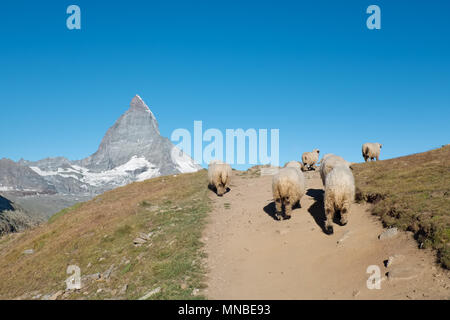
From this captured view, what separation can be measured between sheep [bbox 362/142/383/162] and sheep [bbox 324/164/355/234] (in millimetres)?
23366

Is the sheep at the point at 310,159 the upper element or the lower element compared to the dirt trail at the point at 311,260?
upper

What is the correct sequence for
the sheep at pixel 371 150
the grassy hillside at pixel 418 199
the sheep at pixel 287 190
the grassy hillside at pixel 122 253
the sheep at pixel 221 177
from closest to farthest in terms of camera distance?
the grassy hillside at pixel 418 199 < the grassy hillside at pixel 122 253 < the sheep at pixel 287 190 < the sheep at pixel 221 177 < the sheep at pixel 371 150

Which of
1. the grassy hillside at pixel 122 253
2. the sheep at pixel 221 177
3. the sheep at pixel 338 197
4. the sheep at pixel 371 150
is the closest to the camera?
the grassy hillside at pixel 122 253

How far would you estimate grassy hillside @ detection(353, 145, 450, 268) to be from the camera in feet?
34.6

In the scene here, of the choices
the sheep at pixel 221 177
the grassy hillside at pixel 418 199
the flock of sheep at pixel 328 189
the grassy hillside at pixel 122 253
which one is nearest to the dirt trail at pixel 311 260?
the grassy hillside at pixel 418 199

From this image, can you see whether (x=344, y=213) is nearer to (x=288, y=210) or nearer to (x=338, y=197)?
(x=338, y=197)

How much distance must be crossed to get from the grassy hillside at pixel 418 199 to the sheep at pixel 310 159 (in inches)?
432

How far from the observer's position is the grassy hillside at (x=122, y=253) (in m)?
13.1

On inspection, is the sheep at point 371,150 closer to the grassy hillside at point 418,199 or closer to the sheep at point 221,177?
the grassy hillside at point 418,199

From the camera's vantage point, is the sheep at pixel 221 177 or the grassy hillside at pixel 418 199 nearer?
the grassy hillside at pixel 418 199

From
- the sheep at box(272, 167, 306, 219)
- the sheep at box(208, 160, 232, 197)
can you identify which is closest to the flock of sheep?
the sheep at box(272, 167, 306, 219)

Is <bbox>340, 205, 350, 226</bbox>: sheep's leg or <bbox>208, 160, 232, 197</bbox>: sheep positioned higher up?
<bbox>208, 160, 232, 197</bbox>: sheep

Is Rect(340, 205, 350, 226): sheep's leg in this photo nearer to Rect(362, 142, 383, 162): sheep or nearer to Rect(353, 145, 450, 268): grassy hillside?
Rect(353, 145, 450, 268): grassy hillside
